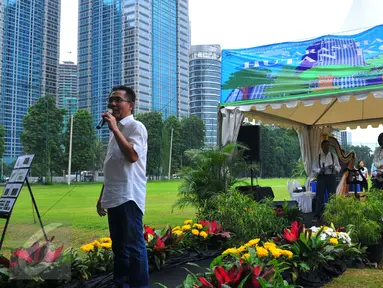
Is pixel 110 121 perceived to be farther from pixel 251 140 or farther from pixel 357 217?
pixel 251 140

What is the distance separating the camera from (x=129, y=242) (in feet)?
6.53

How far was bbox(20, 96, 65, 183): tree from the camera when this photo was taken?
602cm

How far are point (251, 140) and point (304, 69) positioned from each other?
5.67 feet

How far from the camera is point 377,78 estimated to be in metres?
4.91

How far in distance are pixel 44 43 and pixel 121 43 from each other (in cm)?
153

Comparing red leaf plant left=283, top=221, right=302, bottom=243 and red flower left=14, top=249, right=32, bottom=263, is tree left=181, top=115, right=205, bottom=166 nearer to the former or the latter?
red leaf plant left=283, top=221, right=302, bottom=243

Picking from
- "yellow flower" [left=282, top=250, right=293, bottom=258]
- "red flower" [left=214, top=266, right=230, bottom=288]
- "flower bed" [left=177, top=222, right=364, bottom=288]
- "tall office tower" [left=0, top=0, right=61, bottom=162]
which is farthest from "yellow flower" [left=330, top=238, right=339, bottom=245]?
"tall office tower" [left=0, top=0, right=61, bottom=162]

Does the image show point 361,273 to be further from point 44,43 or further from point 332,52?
point 44,43

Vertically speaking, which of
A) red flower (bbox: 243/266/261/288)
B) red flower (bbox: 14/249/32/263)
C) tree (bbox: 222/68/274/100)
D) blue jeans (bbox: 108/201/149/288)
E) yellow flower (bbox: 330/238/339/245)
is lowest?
yellow flower (bbox: 330/238/339/245)

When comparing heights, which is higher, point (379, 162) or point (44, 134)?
point (44, 134)

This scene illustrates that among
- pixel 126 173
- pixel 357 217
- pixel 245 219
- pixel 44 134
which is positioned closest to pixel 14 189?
pixel 126 173

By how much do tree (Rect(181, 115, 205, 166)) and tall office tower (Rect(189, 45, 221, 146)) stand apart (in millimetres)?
1841

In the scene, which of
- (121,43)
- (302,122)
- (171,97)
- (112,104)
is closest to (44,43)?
(121,43)

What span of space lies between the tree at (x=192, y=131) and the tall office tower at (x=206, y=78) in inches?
72.5
